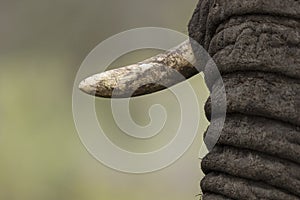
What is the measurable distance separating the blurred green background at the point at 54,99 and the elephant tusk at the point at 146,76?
163 cm

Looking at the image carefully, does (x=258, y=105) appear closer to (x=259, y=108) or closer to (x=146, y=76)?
(x=259, y=108)

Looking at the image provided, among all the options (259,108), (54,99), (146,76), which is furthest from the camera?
(54,99)

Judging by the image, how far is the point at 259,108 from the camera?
0.74 meters

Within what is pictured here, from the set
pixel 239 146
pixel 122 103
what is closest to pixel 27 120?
pixel 122 103

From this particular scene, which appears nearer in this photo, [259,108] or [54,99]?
[259,108]

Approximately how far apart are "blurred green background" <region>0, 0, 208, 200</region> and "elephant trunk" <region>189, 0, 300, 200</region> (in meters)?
1.83

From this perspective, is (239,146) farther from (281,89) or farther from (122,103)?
(122,103)

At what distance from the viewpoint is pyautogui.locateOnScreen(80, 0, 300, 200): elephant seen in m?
0.72

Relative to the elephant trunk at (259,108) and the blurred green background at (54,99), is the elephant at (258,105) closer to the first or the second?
the elephant trunk at (259,108)

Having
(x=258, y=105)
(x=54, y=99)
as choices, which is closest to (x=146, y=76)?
(x=258, y=105)

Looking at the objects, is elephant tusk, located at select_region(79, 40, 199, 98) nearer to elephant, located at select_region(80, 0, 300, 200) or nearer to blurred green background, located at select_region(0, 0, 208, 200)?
elephant, located at select_region(80, 0, 300, 200)

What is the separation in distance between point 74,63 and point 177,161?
1.75 ft

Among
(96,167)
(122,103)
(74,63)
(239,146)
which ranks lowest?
(239,146)

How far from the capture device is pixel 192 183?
101 inches
